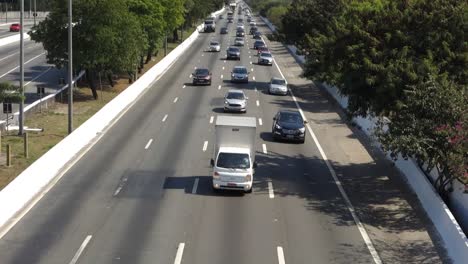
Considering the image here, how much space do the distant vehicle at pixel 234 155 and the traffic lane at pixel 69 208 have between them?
393 centimetres

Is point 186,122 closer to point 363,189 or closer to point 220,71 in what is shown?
point 363,189

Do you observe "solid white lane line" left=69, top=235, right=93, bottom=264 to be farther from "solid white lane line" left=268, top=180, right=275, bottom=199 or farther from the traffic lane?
"solid white lane line" left=268, top=180, right=275, bottom=199

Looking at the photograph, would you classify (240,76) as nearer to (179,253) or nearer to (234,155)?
(234,155)

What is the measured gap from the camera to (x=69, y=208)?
22.4 m

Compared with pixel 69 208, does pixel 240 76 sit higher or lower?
lower

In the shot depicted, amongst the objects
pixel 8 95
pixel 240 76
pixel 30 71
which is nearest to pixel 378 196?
pixel 8 95

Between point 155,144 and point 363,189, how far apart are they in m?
10.9

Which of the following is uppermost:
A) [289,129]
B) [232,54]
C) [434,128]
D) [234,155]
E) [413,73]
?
[413,73]

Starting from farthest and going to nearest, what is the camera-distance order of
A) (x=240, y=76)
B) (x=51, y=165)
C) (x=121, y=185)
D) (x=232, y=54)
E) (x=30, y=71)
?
(x=232, y=54) < (x=30, y=71) < (x=240, y=76) < (x=51, y=165) < (x=121, y=185)

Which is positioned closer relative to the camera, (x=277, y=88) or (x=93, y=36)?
(x=93, y=36)

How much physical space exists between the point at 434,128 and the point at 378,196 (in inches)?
142

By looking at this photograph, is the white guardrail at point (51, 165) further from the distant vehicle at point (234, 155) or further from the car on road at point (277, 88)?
the car on road at point (277, 88)

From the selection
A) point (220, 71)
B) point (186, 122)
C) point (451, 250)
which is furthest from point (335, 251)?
point (220, 71)

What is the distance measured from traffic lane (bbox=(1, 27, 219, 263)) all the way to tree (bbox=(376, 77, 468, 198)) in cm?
1020
